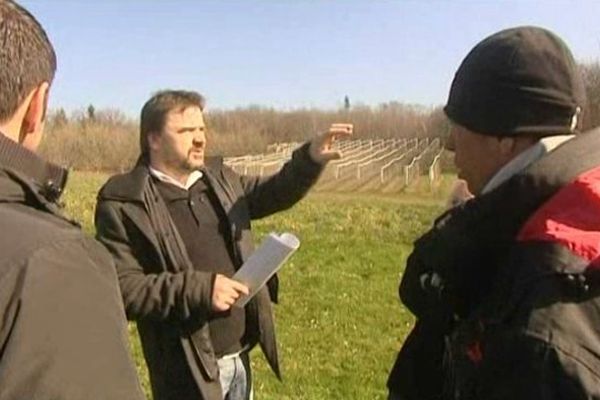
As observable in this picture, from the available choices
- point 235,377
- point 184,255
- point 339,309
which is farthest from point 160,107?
point 339,309

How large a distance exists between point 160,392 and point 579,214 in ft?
8.96

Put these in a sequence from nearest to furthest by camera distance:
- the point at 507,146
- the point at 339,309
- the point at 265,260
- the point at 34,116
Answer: the point at 34,116 < the point at 507,146 < the point at 265,260 < the point at 339,309

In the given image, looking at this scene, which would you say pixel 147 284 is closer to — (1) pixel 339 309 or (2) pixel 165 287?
(2) pixel 165 287

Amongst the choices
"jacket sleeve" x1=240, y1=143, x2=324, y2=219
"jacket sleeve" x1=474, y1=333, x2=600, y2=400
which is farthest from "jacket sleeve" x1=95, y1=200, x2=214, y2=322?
"jacket sleeve" x1=474, y1=333, x2=600, y2=400

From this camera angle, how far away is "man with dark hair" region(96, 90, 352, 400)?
383 cm

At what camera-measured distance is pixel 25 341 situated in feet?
5.20

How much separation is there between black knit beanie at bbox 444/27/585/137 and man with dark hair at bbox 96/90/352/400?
78.1 inches

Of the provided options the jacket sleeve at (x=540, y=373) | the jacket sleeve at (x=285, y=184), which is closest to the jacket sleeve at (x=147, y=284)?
the jacket sleeve at (x=285, y=184)

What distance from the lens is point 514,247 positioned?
184 centimetres

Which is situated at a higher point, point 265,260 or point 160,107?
point 160,107

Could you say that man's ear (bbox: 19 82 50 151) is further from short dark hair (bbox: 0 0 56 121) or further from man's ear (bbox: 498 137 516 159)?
man's ear (bbox: 498 137 516 159)

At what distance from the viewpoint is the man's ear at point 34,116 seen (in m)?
1.85

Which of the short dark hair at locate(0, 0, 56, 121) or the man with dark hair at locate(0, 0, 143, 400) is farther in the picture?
the short dark hair at locate(0, 0, 56, 121)

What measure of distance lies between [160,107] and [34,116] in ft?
7.59
